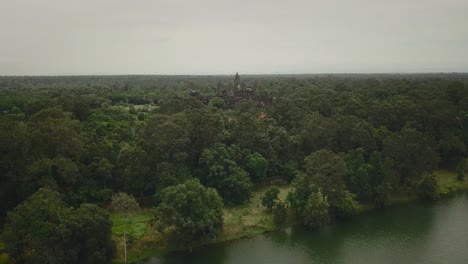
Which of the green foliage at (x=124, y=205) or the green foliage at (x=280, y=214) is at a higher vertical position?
the green foliage at (x=124, y=205)

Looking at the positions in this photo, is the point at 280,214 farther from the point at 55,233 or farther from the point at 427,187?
the point at 55,233

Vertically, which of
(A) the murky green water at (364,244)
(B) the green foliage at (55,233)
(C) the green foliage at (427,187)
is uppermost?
(B) the green foliage at (55,233)

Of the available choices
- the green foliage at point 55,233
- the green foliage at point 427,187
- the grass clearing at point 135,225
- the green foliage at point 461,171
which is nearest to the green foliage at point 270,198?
the grass clearing at point 135,225

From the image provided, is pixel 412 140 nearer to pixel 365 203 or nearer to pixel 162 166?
pixel 365 203

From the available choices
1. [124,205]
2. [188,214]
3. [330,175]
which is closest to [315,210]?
[330,175]

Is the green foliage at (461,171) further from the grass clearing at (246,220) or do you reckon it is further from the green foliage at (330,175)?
the grass clearing at (246,220)

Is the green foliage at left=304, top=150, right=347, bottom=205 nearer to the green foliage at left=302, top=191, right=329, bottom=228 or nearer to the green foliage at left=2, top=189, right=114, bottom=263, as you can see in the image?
the green foliage at left=302, top=191, right=329, bottom=228
